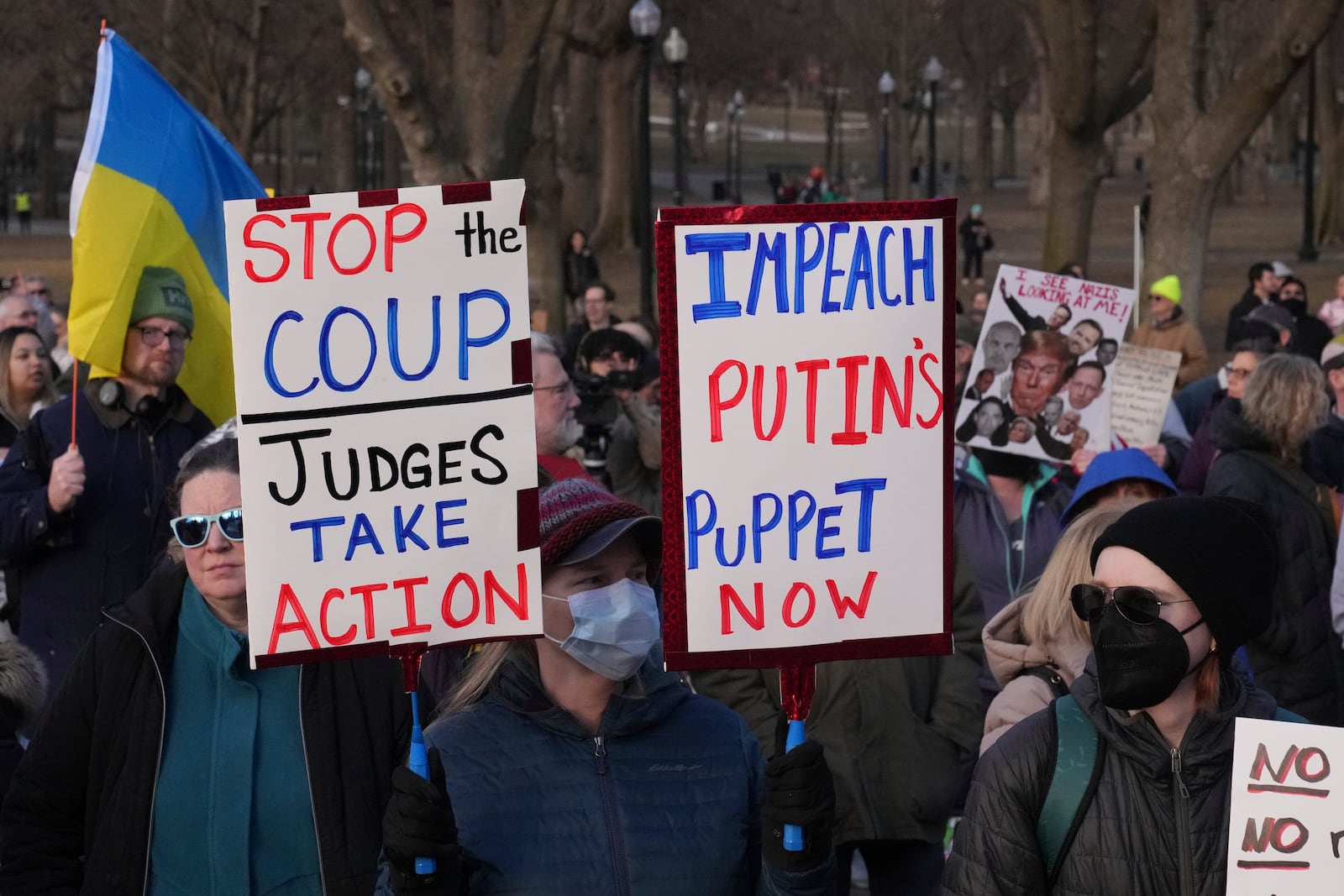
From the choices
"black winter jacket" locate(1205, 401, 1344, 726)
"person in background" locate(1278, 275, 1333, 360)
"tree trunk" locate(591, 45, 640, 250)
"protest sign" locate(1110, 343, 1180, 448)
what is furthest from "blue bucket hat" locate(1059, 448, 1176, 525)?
"tree trunk" locate(591, 45, 640, 250)

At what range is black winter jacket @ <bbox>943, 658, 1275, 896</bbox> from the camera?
2973 millimetres

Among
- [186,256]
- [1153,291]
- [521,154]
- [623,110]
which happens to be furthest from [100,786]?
[623,110]

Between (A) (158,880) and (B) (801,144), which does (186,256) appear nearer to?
(A) (158,880)

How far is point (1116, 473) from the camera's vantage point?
16.9 ft

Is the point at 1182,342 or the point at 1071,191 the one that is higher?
the point at 1071,191

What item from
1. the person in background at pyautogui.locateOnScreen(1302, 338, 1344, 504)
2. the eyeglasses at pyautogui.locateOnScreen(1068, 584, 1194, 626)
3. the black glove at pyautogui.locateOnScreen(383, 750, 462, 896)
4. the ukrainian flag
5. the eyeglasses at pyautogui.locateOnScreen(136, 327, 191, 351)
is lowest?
the person in background at pyautogui.locateOnScreen(1302, 338, 1344, 504)

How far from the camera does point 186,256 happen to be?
6.32 meters

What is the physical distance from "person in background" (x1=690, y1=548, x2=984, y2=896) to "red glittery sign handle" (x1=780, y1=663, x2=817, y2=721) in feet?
6.20

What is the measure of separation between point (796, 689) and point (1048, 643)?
0.92 meters

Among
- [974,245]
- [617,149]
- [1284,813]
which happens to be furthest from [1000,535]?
[617,149]

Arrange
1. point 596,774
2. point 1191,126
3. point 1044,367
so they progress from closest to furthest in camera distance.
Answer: point 596,774 < point 1044,367 < point 1191,126

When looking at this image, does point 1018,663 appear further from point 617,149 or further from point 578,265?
point 617,149

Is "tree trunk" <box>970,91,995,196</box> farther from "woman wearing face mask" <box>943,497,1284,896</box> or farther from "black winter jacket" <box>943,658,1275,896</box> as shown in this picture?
"black winter jacket" <box>943,658,1275,896</box>

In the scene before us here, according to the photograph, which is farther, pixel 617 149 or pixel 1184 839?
pixel 617 149
